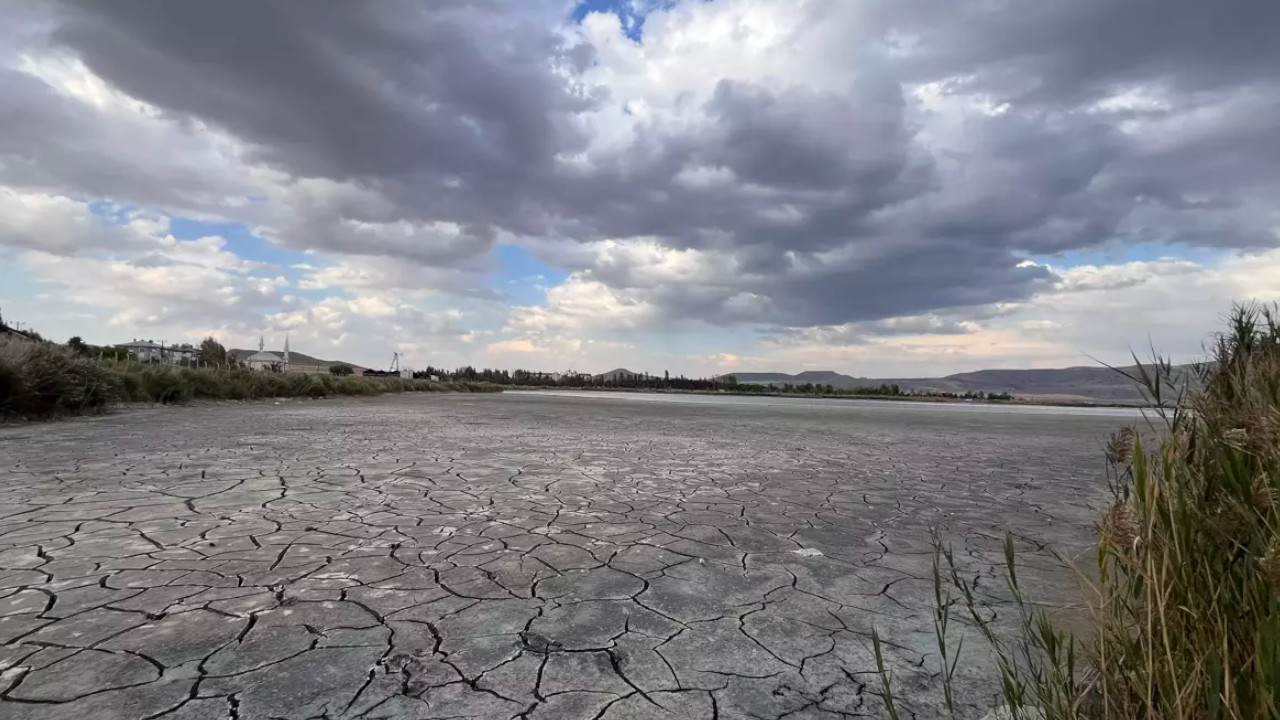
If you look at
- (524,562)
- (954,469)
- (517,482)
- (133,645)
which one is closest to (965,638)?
(524,562)

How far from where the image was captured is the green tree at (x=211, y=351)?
25297 mm

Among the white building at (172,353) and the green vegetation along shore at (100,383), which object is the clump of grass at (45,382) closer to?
the green vegetation along shore at (100,383)

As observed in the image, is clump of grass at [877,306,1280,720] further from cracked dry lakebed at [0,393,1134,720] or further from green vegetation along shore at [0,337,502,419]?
green vegetation along shore at [0,337,502,419]

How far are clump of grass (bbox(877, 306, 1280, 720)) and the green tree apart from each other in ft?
99.2

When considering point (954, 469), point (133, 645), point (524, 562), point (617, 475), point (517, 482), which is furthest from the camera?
point (954, 469)

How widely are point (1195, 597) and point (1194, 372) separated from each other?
111 cm

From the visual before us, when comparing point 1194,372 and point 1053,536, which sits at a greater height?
point 1194,372

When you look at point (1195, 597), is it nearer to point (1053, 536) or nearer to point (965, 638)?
point (965, 638)

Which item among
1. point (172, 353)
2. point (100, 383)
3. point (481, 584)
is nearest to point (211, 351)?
point (172, 353)

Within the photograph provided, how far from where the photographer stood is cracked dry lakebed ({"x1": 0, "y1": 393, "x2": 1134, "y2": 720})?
166 centimetres

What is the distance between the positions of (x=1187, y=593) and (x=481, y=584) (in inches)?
88.4

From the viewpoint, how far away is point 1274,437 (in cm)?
117

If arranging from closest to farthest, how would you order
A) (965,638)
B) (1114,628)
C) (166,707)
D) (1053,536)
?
1. (1114,628)
2. (166,707)
3. (965,638)
4. (1053,536)

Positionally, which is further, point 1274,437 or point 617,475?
point 617,475
